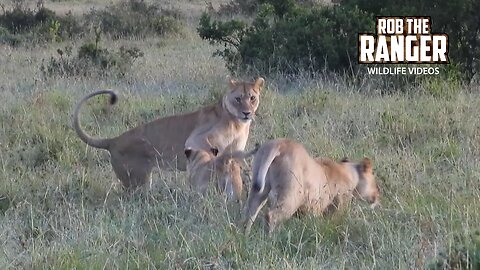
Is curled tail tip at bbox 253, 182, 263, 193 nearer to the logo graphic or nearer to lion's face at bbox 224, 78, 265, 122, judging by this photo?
lion's face at bbox 224, 78, 265, 122

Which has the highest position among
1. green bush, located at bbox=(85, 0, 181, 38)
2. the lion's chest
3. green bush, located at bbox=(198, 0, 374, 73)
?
the lion's chest

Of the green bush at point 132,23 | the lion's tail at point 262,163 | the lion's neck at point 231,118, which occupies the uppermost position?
the lion's tail at point 262,163

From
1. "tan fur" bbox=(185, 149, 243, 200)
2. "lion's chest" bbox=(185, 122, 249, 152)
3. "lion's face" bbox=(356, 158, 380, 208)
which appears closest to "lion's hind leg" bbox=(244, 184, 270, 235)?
"tan fur" bbox=(185, 149, 243, 200)

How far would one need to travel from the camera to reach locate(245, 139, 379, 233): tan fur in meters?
5.26

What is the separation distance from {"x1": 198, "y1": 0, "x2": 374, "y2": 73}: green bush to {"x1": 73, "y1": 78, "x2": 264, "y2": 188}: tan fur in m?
4.15

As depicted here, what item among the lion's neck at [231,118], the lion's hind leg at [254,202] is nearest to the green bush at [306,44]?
the lion's neck at [231,118]

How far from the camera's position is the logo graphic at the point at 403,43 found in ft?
35.8

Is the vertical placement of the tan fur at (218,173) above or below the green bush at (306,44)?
above

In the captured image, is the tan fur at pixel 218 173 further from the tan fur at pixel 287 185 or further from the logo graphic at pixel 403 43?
the logo graphic at pixel 403 43

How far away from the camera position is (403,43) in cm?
1100

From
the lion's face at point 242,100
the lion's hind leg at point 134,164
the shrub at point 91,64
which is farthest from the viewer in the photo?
the shrub at point 91,64

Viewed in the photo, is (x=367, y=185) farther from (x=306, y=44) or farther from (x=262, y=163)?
(x=306, y=44)

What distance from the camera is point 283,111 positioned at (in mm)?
8930

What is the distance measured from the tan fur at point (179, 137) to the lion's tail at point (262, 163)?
151cm
